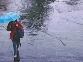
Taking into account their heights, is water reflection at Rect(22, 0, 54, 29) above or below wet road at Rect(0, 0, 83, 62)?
above

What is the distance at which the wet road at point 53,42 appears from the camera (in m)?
9.15

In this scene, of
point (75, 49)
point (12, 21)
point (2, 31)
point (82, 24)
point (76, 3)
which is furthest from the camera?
point (76, 3)

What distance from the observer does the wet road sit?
9.15m

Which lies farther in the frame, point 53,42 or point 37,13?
point 37,13

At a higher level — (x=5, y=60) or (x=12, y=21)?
(x=12, y=21)

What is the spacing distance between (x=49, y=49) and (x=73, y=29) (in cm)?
300

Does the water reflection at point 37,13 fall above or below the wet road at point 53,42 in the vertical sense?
above

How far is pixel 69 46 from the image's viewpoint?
10305mm

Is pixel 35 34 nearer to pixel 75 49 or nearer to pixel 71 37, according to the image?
pixel 71 37

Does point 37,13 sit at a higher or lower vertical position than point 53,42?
higher

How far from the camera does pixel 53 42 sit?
1080 cm

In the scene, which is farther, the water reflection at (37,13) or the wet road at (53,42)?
the water reflection at (37,13)

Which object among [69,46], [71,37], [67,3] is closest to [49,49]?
[69,46]

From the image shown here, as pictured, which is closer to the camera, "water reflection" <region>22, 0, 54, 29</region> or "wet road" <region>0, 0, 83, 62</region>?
"wet road" <region>0, 0, 83, 62</region>
